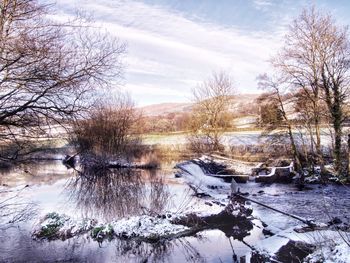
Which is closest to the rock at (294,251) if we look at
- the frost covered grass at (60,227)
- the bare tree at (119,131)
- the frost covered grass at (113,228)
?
the frost covered grass at (113,228)

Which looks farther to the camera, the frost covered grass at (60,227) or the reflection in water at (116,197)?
the reflection in water at (116,197)

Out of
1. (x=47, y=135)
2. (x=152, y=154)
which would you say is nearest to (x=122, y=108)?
(x=152, y=154)

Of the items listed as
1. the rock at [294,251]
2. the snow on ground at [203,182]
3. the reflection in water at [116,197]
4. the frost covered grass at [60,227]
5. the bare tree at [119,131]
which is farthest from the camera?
the bare tree at [119,131]

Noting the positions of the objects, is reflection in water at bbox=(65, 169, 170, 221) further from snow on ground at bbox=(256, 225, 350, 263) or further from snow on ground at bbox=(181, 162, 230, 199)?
snow on ground at bbox=(256, 225, 350, 263)

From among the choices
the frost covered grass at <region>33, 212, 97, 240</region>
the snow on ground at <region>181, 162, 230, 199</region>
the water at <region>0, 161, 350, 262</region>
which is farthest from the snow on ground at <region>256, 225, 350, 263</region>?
the snow on ground at <region>181, 162, 230, 199</region>

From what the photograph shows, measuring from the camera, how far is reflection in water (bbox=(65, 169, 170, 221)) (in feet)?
39.7

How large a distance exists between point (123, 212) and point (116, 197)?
3.42m

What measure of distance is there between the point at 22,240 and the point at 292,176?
15.1m

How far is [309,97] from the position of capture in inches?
704

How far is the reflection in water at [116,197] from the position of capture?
477 inches

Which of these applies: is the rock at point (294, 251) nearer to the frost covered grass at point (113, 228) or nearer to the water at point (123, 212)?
the water at point (123, 212)

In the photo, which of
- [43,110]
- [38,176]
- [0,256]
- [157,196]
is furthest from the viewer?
[38,176]

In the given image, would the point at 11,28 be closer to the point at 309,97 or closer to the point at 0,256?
the point at 0,256

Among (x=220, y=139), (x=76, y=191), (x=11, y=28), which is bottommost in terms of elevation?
(x=76, y=191)
